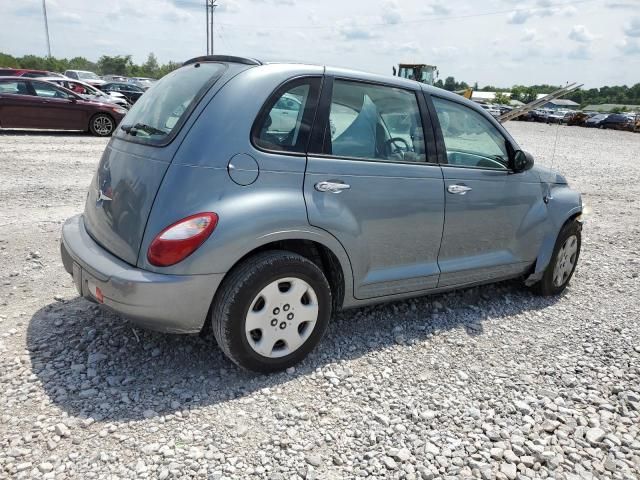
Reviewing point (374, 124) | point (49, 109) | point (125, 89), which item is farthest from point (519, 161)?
point (125, 89)

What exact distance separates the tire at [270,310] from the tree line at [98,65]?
7035cm

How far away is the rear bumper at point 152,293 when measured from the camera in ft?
8.74

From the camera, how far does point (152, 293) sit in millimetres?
2654

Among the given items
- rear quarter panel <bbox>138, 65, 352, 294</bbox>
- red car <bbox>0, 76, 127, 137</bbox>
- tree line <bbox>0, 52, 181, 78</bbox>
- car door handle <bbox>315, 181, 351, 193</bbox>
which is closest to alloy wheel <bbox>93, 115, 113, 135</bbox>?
red car <bbox>0, 76, 127, 137</bbox>

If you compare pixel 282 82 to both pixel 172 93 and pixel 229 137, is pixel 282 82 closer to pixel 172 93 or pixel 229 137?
pixel 229 137

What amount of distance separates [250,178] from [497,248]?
2.17m

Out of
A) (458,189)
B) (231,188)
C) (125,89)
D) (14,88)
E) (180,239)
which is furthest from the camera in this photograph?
(125,89)

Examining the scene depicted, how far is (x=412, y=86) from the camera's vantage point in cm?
365

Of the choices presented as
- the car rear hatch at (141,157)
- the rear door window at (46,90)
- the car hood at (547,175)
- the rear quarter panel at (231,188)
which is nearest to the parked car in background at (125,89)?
the rear door window at (46,90)

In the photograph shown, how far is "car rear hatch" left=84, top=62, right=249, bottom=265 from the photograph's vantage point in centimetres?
279

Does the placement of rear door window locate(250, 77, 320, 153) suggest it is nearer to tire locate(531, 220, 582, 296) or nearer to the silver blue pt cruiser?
the silver blue pt cruiser

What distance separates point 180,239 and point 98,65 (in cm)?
10457

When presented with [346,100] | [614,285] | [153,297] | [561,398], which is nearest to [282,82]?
[346,100]

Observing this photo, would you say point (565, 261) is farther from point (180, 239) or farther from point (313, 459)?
point (180, 239)
